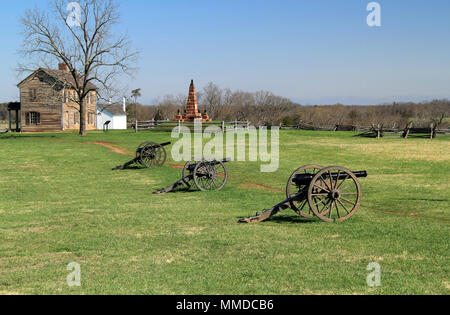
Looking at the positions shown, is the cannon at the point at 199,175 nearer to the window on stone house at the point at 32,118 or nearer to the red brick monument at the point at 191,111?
the red brick monument at the point at 191,111

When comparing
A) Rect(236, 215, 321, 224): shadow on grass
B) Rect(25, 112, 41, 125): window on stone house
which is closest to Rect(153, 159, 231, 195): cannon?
Rect(236, 215, 321, 224): shadow on grass

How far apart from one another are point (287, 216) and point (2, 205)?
825cm

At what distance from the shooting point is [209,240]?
9.07 metres

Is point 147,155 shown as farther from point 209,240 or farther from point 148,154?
point 209,240

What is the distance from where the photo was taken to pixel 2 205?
13.6 metres

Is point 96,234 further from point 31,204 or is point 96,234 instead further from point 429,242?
point 429,242

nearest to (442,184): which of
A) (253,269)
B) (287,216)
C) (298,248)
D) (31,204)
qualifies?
(287,216)

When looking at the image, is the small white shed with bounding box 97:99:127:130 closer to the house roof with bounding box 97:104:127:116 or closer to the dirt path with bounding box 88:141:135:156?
the house roof with bounding box 97:104:127:116

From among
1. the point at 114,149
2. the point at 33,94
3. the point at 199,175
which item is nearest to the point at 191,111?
the point at 33,94

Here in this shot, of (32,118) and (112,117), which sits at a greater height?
(112,117)

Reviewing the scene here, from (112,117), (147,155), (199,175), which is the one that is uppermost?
(112,117)

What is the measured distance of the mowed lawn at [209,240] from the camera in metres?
6.51

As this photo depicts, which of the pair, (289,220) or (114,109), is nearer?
(289,220)
